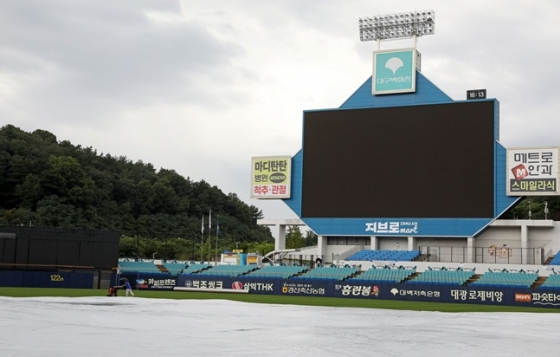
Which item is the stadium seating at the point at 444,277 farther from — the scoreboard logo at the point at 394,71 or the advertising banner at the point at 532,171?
the scoreboard logo at the point at 394,71

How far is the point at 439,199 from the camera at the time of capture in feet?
189

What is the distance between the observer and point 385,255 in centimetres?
6062

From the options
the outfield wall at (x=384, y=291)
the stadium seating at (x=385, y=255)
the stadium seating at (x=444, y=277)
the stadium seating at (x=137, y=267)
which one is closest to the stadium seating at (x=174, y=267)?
the stadium seating at (x=137, y=267)

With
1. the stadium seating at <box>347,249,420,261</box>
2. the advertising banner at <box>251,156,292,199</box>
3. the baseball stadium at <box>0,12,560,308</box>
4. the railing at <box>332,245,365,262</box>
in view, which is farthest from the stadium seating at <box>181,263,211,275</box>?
the stadium seating at <box>347,249,420,261</box>

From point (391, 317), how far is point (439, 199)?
1224 inches

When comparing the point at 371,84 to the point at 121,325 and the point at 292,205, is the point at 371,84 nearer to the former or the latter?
the point at 292,205

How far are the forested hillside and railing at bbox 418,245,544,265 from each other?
32.3 metres

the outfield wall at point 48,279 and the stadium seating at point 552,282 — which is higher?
the stadium seating at point 552,282

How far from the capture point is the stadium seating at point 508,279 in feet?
158

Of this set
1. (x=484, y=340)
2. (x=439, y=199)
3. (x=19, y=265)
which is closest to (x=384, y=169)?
(x=439, y=199)

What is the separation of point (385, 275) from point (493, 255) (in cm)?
1087

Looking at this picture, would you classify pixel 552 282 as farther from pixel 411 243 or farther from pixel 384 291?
pixel 411 243

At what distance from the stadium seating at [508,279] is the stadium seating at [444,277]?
43.8 inches

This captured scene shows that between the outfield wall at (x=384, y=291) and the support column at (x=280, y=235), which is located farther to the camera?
the support column at (x=280, y=235)
